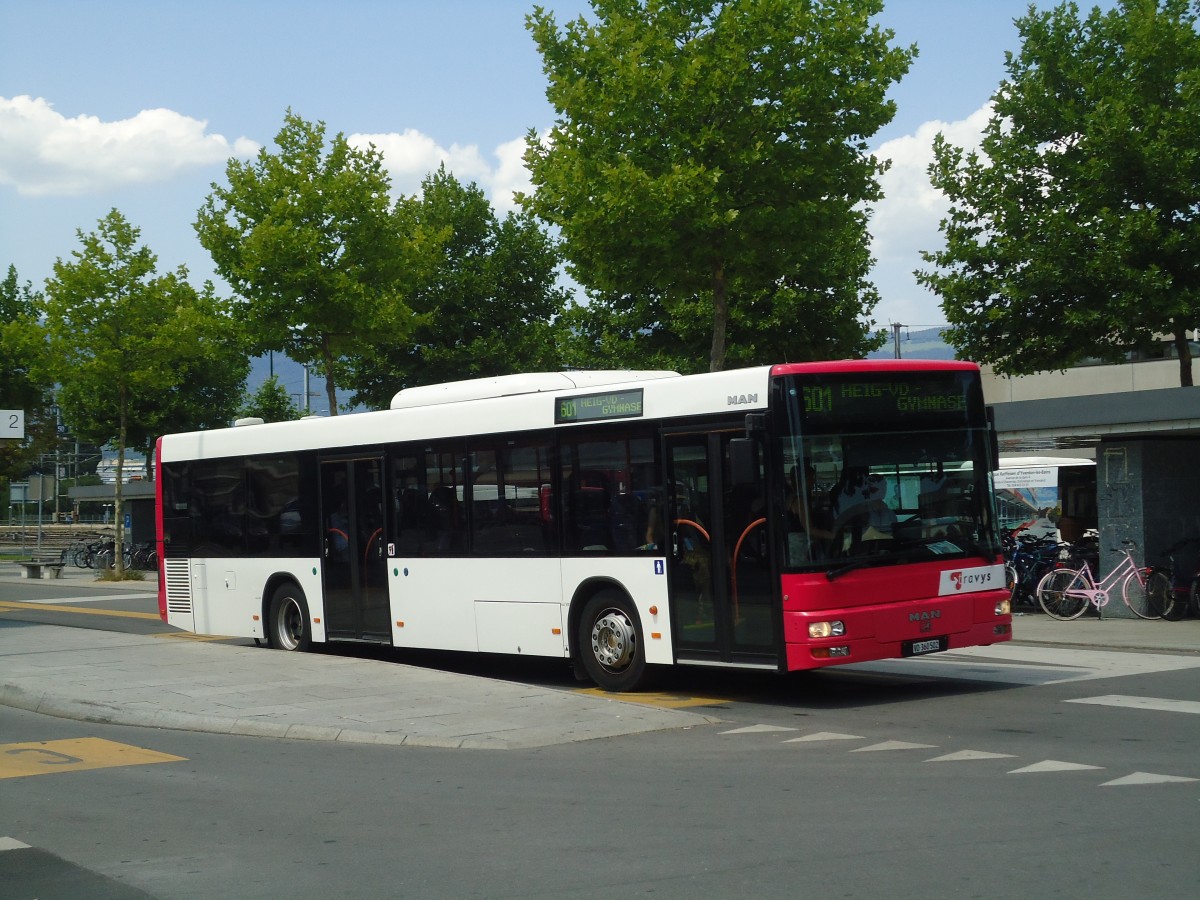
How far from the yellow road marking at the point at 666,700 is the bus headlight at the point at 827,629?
153 cm

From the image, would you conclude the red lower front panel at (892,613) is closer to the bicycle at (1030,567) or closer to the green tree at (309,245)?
the bicycle at (1030,567)

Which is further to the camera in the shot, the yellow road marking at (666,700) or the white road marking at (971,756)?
the yellow road marking at (666,700)

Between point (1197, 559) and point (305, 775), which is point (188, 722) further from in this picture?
point (1197, 559)

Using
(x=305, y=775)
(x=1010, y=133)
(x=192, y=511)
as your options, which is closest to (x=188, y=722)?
A: (x=305, y=775)

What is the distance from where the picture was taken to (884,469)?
39.0ft

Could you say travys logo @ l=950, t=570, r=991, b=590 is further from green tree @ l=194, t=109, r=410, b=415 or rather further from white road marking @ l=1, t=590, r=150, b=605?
white road marking @ l=1, t=590, r=150, b=605

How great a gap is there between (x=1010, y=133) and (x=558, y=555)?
59.7ft

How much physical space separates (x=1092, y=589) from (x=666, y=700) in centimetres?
981

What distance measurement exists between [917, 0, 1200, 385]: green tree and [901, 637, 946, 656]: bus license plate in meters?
15.8

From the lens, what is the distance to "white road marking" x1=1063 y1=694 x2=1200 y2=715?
37.0 feet

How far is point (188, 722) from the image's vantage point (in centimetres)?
1176

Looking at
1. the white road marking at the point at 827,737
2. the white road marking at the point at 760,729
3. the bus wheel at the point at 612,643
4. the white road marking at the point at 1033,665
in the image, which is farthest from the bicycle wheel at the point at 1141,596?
the white road marking at the point at 827,737

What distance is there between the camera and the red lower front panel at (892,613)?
11367 millimetres

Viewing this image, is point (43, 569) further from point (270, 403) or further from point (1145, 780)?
point (1145, 780)
